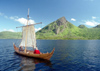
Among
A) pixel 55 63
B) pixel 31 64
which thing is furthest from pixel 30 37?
pixel 55 63

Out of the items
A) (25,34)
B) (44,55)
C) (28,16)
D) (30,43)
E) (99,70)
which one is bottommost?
(99,70)

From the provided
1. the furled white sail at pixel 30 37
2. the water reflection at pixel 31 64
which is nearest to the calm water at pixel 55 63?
the water reflection at pixel 31 64

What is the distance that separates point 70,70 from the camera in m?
19.4

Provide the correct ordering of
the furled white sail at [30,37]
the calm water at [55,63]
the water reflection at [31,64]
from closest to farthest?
the water reflection at [31,64], the calm water at [55,63], the furled white sail at [30,37]

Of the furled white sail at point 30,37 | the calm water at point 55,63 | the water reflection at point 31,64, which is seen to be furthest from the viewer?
the furled white sail at point 30,37

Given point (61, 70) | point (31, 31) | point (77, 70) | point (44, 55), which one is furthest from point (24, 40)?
point (77, 70)

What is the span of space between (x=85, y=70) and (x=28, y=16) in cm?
3081

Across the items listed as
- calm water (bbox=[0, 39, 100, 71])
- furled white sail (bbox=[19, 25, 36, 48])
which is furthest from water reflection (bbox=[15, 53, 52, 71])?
furled white sail (bbox=[19, 25, 36, 48])

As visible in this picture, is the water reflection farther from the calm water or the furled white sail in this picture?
the furled white sail

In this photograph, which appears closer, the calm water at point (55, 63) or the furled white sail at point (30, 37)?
the calm water at point (55, 63)

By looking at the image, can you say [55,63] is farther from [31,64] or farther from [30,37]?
[30,37]

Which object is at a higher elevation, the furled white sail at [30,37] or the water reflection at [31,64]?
the furled white sail at [30,37]

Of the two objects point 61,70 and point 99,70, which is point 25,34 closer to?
point 61,70

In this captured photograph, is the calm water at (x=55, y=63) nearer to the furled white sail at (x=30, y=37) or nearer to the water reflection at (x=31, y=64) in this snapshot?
the water reflection at (x=31, y=64)
